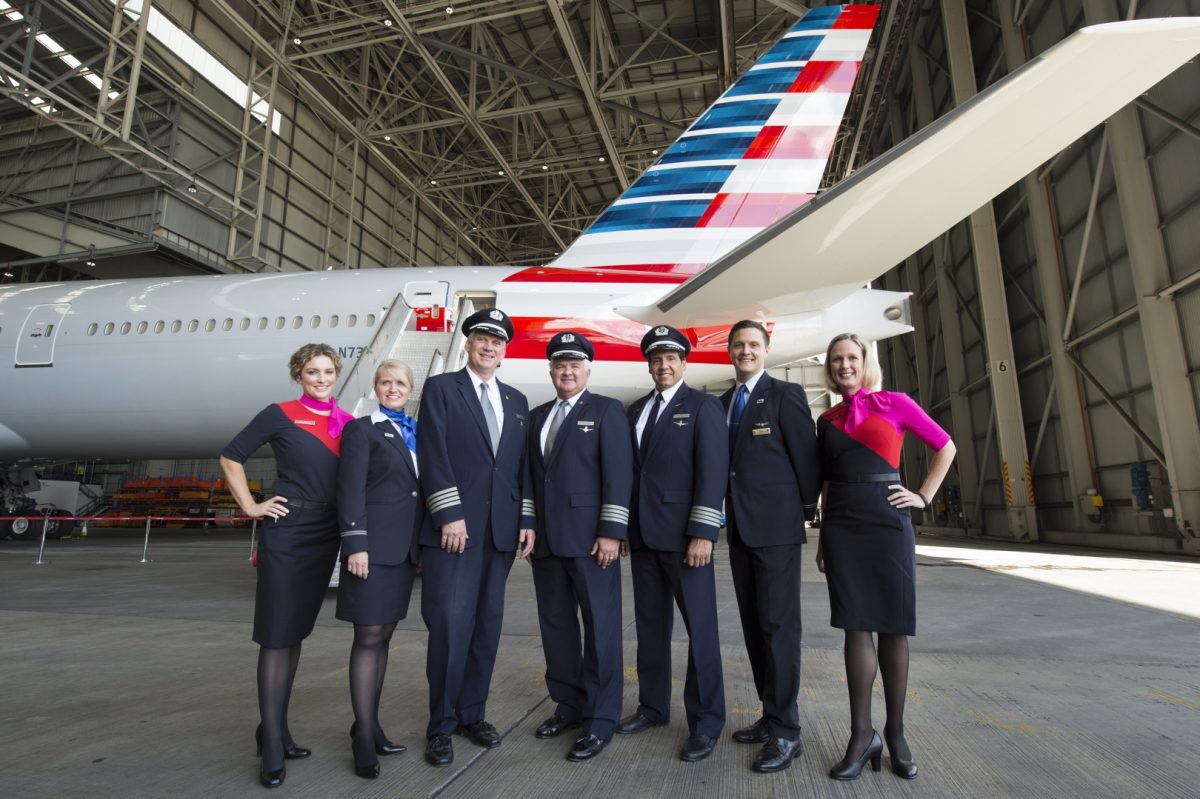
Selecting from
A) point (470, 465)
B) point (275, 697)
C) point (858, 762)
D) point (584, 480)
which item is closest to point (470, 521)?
point (470, 465)

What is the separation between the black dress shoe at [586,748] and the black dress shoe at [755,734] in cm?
54

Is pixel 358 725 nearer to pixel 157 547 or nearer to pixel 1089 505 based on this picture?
pixel 157 547

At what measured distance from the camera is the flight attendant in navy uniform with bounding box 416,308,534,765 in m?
2.64

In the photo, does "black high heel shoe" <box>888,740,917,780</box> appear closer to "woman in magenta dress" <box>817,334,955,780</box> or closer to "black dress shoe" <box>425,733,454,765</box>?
"woman in magenta dress" <box>817,334,955,780</box>

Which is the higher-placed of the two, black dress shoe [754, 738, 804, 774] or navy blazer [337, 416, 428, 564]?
navy blazer [337, 416, 428, 564]

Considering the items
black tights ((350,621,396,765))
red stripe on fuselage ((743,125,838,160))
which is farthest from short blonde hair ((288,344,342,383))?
red stripe on fuselage ((743,125,838,160))

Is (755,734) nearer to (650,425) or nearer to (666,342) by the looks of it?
(650,425)

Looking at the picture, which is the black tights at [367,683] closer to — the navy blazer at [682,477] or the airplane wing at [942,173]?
the navy blazer at [682,477]

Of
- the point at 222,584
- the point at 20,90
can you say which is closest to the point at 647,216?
the point at 222,584

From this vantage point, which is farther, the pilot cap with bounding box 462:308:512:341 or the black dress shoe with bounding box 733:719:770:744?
the pilot cap with bounding box 462:308:512:341

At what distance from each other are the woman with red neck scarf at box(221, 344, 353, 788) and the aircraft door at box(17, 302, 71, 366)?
36.1 ft

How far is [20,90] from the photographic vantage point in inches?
512

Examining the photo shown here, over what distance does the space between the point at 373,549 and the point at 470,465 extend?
1.74 ft

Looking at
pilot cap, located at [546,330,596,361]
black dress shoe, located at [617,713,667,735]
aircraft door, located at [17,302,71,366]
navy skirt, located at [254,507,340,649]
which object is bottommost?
black dress shoe, located at [617,713,667,735]
